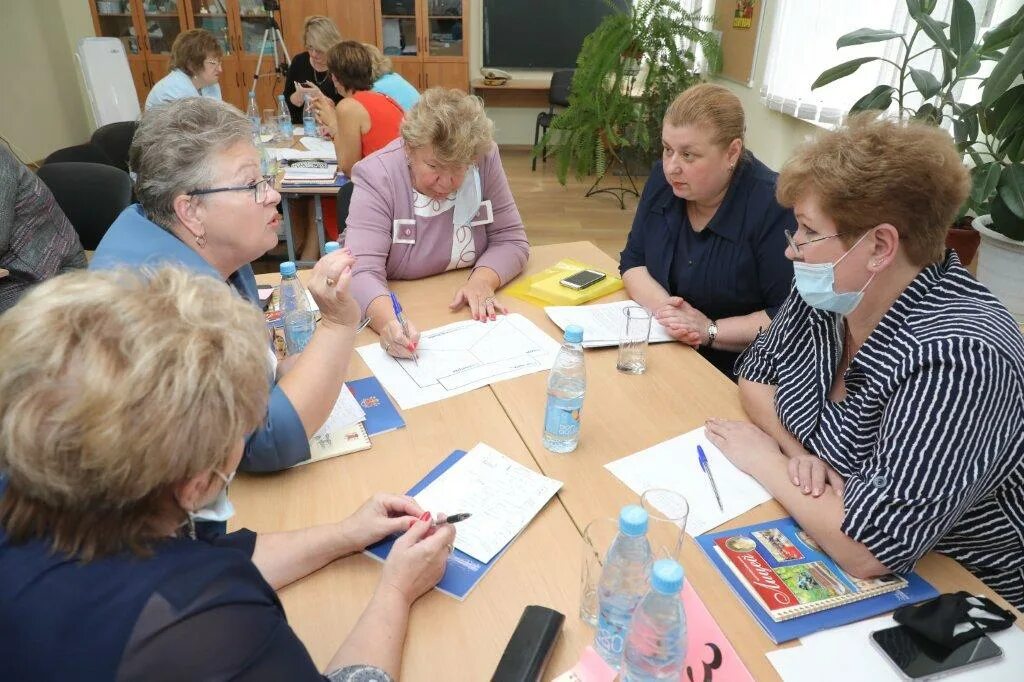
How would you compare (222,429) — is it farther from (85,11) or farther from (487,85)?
(85,11)

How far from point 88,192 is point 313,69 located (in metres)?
2.54

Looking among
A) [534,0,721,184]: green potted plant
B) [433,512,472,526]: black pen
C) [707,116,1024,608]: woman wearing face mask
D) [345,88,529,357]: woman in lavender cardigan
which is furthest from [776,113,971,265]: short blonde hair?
[534,0,721,184]: green potted plant

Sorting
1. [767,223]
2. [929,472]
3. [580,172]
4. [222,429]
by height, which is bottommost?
[580,172]

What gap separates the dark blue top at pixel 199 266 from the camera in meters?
1.22

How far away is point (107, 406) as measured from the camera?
24.1 inches

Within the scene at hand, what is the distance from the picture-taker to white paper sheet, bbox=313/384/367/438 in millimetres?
1413

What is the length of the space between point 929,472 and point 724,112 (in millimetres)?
1231

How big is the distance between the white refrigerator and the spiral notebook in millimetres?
5977

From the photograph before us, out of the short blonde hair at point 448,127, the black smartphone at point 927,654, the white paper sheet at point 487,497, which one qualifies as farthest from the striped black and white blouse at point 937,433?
the short blonde hair at point 448,127

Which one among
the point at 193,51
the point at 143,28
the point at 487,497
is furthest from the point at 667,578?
the point at 143,28

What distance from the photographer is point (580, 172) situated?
533 cm

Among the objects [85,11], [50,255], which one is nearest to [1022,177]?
[50,255]

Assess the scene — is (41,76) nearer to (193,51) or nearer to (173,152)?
(193,51)

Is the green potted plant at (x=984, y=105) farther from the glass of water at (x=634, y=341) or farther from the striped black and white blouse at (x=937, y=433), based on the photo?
the striped black and white blouse at (x=937, y=433)
